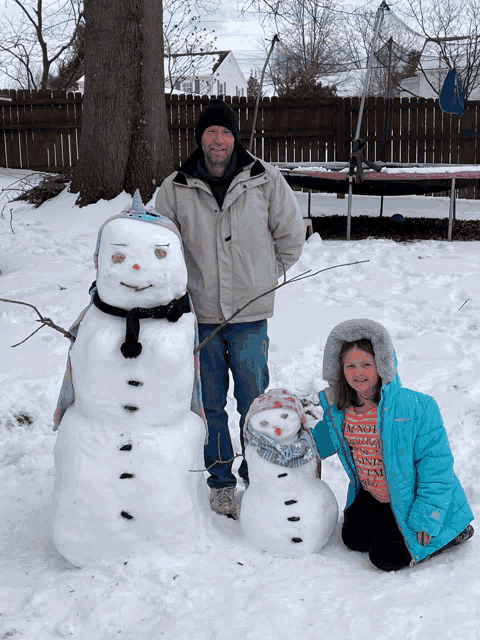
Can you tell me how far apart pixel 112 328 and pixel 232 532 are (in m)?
0.94

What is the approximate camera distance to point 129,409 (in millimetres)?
2232

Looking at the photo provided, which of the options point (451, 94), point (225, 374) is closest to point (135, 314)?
point (225, 374)

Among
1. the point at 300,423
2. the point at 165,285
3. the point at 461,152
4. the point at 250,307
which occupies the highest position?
the point at 461,152

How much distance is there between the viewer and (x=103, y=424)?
2.26 metres

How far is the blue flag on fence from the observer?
9086 millimetres

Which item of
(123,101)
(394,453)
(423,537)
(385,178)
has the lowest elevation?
(423,537)

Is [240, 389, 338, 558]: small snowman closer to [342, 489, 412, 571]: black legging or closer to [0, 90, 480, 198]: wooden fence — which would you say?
[342, 489, 412, 571]: black legging

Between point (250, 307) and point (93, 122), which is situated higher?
point (93, 122)

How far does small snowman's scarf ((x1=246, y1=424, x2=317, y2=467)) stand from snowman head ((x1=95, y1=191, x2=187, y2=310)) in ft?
1.98

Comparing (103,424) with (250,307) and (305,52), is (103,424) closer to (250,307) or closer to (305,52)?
(250,307)

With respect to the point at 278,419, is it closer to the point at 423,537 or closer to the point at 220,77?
the point at 423,537

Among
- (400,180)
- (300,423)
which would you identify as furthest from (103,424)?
(400,180)

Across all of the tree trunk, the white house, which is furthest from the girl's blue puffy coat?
the white house

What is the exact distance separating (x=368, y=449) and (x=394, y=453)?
0.14 m
